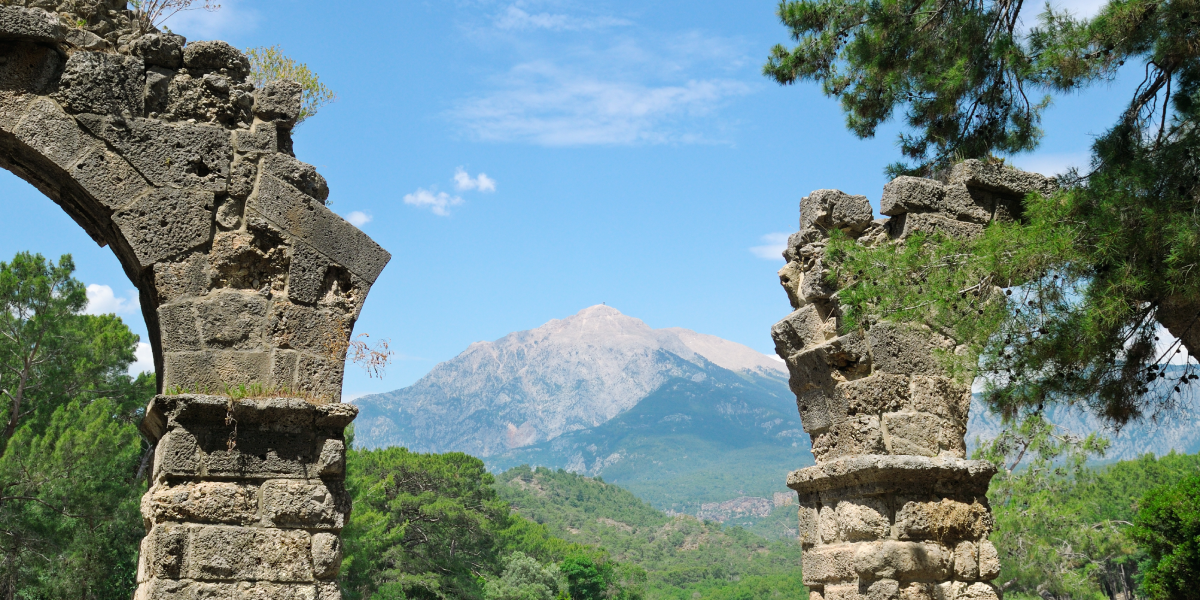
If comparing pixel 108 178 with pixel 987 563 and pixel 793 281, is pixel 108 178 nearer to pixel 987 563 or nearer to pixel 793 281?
pixel 793 281

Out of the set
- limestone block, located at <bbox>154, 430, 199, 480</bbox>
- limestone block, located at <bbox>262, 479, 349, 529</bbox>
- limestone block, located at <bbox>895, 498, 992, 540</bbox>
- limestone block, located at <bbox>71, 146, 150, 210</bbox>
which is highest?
limestone block, located at <bbox>71, 146, 150, 210</bbox>

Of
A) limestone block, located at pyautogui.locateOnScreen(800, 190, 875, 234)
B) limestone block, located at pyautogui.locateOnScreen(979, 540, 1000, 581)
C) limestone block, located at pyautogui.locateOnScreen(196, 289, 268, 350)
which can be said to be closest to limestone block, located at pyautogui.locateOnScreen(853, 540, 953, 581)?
limestone block, located at pyautogui.locateOnScreen(979, 540, 1000, 581)

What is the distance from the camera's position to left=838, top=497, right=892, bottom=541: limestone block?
16.7 ft

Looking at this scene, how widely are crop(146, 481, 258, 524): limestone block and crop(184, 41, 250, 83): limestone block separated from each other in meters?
2.03

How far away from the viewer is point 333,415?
4539 mm

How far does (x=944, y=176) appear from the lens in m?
6.03

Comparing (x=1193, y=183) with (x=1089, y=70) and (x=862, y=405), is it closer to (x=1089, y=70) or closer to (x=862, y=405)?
(x=1089, y=70)

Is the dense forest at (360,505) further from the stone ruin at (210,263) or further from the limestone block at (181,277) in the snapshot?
the limestone block at (181,277)

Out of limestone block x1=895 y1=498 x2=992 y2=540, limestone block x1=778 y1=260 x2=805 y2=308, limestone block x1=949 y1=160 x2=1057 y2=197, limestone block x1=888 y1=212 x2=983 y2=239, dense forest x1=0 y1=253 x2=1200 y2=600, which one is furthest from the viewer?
dense forest x1=0 y1=253 x2=1200 y2=600

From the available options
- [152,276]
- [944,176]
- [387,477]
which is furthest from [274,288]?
[387,477]

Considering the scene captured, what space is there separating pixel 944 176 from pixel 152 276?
4.55 m

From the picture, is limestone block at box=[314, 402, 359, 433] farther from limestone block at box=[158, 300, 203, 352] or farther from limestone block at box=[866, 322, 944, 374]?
limestone block at box=[866, 322, 944, 374]

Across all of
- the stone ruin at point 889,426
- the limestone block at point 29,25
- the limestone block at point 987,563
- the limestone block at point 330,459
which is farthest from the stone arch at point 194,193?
the limestone block at point 987,563

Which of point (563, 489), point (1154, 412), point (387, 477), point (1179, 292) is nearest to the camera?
point (1179, 292)
